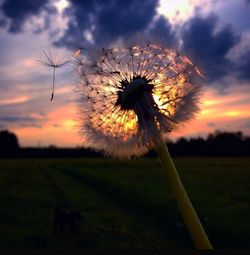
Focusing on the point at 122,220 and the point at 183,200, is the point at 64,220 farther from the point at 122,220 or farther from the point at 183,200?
the point at 183,200

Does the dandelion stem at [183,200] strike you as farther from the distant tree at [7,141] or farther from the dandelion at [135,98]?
the distant tree at [7,141]

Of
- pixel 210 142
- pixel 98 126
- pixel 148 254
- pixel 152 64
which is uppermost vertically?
pixel 210 142

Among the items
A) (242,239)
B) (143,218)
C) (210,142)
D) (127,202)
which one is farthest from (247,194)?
(210,142)

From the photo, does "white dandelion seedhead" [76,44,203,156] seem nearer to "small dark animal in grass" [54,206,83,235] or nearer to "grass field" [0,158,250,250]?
"grass field" [0,158,250,250]

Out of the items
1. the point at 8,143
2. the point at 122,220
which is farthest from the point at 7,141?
the point at 122,220

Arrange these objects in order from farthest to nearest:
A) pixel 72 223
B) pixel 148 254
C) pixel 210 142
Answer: pixel 210 142 → pixel 72 223 → pixel 148 254

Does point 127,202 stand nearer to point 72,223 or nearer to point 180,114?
point 72,223

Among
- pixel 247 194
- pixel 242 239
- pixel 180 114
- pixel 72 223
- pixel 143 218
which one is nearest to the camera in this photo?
pixel 180 114
